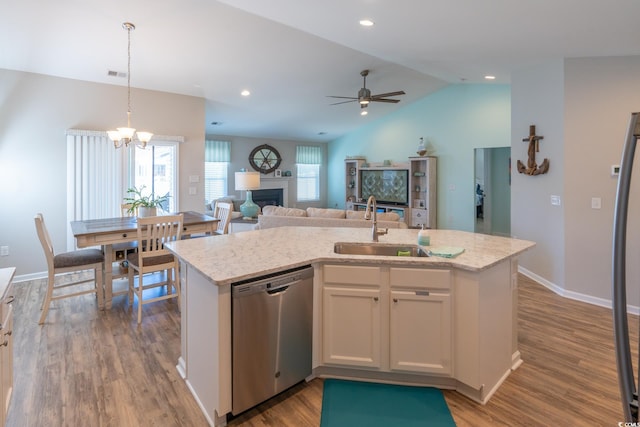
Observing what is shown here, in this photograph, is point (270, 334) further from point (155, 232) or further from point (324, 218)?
point (324, 218)

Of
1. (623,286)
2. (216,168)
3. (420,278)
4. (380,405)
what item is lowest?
(380,405)

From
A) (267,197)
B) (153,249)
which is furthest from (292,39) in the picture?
(267,197)

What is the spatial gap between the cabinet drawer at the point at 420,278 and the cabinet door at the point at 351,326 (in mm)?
153

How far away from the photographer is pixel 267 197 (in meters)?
9.32

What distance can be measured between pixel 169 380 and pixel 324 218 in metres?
3.05

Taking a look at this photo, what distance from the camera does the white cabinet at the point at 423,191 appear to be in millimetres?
7773

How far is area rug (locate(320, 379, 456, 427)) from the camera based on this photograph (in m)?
1.98

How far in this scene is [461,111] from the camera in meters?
7.22

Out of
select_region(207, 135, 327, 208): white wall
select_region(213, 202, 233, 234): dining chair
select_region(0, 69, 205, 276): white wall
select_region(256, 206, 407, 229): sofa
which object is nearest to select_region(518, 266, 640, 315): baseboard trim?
select_region(256, 206, 407, 229): sofa

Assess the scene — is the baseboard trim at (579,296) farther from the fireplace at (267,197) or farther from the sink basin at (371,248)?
the fireplace at (267,197)

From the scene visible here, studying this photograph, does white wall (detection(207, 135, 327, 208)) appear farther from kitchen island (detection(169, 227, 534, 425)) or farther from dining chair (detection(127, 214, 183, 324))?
kitchen island (detection(169, 227, 534, 425))

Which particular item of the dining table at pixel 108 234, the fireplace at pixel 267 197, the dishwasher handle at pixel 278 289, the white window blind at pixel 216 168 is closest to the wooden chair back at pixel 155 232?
the dining table at pixel 108 234

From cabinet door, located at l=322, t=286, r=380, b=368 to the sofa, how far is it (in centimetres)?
240

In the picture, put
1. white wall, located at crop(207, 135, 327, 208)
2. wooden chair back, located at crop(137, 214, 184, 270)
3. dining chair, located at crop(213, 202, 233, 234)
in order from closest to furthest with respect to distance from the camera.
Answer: wooden chair back, located at crop(137, 214, 184, 270), dining chair, located at crop(213, 202, 233, 234), white wall, located at crop(207, 135, 327, 208)
